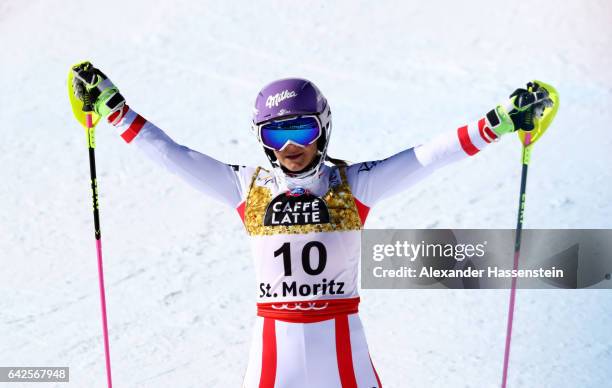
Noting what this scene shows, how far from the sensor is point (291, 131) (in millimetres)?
3932

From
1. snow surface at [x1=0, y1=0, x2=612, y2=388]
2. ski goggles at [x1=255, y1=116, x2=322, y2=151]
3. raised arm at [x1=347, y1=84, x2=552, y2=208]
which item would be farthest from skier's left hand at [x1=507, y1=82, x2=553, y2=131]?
snow surface at [x1=0, y1=0, x2=612, y2=388]

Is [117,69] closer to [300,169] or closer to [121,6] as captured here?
[121,6]

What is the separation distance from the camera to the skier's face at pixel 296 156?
397 centimetres

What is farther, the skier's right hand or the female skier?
the skier's right hand

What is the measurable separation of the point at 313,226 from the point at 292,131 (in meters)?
0.42

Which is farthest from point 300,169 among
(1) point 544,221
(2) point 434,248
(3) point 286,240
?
(1) point 544,221

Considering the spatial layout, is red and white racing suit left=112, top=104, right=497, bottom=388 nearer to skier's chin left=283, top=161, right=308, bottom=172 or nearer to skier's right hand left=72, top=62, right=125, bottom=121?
skier's chin left=283, top=161, right=308, bottom=172

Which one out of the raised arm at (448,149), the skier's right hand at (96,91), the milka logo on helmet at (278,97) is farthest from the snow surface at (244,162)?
the milka logo on helmet at (278,97)

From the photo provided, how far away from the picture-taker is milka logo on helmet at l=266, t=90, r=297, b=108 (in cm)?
393

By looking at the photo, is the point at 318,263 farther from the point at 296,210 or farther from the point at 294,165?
the point at 294,165

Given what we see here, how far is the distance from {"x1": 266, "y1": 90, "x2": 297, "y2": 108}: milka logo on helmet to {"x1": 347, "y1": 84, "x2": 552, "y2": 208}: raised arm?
1.57ft

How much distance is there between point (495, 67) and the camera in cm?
1170

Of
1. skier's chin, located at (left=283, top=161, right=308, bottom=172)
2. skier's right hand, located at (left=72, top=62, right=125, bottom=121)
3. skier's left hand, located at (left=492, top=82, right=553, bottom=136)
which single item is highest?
skier's right hand, located at (left=72, top=62, right=125, bottom=121)

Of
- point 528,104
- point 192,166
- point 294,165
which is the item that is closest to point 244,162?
point 192,166
